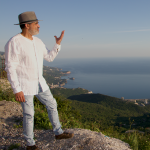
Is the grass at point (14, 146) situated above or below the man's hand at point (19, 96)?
below

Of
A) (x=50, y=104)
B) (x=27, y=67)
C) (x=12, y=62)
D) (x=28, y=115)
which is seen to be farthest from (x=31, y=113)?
(x=12, y=62)

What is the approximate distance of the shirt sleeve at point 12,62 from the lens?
6.47 ft

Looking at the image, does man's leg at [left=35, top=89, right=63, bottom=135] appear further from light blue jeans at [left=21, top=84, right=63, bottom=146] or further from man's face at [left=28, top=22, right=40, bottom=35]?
man's face at [left=28, top=22, right=40, bottom=35]

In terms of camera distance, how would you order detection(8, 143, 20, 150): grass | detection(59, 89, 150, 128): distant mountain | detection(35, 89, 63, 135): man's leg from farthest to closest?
detection(59, 89, 150, 128): distant mountain < detection(8, 143, 20, 150): grass < detection(35, 89, 63, 135): man's leg

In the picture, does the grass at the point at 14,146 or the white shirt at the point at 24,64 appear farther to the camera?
the grass at the point at 14,146

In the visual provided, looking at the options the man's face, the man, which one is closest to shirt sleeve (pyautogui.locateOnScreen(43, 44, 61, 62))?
the man

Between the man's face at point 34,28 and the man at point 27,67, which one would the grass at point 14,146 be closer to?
the man at point 27,67

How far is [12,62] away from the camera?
1.98m

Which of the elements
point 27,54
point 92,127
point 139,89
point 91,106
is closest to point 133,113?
point 91,106

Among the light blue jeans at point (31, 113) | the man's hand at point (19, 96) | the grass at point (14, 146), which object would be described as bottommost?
the grass at point (14, 146)

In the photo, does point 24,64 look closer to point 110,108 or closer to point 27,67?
point 27,67

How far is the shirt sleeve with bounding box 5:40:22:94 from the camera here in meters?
1.97

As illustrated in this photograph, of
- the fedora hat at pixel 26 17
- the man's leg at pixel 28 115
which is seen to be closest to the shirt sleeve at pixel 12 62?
the man's leg at pixel 28 115

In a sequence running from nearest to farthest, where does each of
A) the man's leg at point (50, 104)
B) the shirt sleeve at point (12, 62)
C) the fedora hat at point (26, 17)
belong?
the shirt sleeve at point (12, 62) < the fedora hat at point (26, 17) < the man's leg at point (50, 104)
